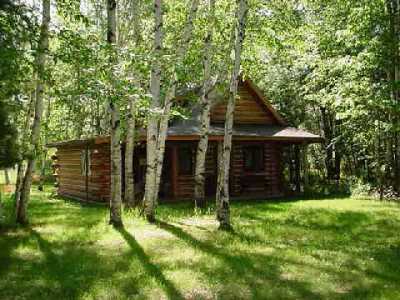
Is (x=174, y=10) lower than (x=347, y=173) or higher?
higher

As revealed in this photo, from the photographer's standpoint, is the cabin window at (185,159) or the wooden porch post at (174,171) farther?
the cabin window at (185,159)

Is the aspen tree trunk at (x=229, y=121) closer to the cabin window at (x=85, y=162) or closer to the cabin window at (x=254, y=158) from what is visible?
the cabin window at (x=85, y=162)

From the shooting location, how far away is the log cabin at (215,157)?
2083 centimetres

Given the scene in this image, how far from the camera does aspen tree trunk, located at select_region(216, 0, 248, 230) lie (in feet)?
37.8

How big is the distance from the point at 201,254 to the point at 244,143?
14.0 meters

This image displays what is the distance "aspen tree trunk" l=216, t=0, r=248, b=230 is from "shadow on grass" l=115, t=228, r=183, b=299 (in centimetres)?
249

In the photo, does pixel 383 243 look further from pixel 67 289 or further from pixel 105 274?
pixel 67 289

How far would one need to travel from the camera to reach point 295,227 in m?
12.9

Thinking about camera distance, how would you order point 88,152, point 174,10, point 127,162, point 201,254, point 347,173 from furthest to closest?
point 347,173, point 88,152, point 174,10, point 127,162, point 201,254

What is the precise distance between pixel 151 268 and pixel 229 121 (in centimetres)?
475

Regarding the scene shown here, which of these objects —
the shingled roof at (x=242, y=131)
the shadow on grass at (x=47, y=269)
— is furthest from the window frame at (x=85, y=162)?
the shadow on grass at (x=47, y=269)

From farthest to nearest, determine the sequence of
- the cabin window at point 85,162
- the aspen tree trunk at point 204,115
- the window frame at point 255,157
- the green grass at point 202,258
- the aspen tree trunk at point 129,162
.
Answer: the window frame at point 255,157, the cabin window at point 85,162, the aspen tree trunk at point 129,162, the aspen tree trunk at point 204,115, the green grass at point 202,258

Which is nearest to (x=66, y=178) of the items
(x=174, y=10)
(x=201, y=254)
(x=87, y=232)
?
(x=174, y=10)

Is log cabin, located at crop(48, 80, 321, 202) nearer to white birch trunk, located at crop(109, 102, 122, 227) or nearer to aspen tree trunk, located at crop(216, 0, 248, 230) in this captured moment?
white birch trunk, located at crop(109, 102, 122, 227)
